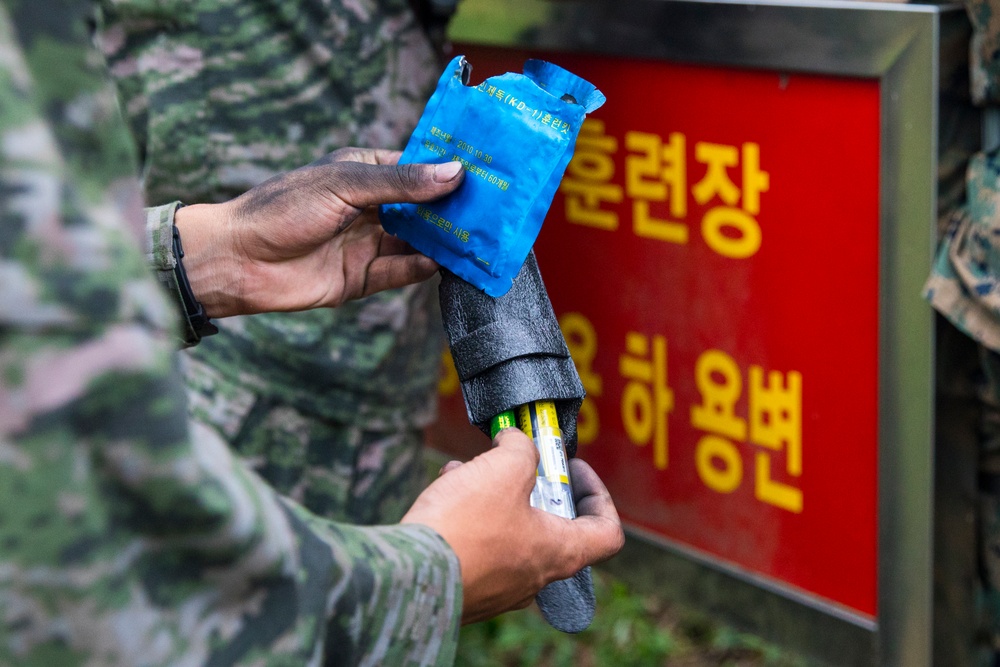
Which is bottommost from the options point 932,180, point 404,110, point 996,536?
point 996,536

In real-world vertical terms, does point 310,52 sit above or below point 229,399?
above

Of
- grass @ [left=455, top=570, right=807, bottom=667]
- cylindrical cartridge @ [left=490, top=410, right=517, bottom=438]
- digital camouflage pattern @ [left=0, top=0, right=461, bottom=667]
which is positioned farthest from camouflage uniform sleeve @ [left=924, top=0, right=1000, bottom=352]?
grass @ [left=455, top=570, right=807, bottom=667]

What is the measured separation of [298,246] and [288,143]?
15.8 inches

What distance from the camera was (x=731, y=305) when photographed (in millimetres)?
1536

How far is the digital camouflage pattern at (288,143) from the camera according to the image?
58.1 inches

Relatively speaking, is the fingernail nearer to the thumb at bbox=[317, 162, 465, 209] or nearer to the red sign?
the thumb at bbox=[317, 162, 465, 209]

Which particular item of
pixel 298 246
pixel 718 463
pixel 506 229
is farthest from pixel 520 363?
pixel 718 463

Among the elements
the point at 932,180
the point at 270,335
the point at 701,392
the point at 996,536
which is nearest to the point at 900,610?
the point at 996,536

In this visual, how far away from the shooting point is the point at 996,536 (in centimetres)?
142

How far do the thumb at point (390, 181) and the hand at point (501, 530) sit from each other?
0.83ft

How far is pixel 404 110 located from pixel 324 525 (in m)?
0.96

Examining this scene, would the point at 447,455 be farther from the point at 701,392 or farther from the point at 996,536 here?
the point at 996,536

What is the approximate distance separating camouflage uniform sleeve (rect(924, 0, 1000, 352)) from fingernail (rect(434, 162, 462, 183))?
64 cm

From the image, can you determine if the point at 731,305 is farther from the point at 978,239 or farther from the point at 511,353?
the point at 511,353
